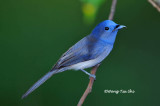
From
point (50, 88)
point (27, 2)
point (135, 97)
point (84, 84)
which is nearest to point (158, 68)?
point (135, 97)

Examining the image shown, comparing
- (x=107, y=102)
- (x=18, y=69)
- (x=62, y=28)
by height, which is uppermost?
(x=62, y=28)

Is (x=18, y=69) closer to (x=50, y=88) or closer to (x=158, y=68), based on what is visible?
(x=50, y=88)

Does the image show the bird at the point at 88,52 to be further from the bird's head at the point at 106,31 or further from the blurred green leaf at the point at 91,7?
the blurred green leaf at the point at 91,7

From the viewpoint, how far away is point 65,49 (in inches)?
38.7

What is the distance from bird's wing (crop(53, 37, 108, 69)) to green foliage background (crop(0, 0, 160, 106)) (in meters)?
0.03

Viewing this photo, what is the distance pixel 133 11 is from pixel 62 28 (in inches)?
9.6

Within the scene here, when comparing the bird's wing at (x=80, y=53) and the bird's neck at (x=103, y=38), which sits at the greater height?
the bird's neck at (x=103, y=38)

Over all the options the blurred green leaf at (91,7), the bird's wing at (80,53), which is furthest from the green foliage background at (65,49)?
the blurred green leaf at (91,7)

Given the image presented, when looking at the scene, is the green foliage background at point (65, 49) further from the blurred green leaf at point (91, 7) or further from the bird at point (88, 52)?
the blurred green leaf at point (91, 7)

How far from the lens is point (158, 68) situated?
1010 mm

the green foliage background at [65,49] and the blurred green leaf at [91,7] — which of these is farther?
the green foliage background at [65,49]

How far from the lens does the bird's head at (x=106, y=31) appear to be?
84 cm

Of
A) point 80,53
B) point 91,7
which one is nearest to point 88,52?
point 80,53

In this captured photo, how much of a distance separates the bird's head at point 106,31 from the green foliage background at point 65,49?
0.06 m
